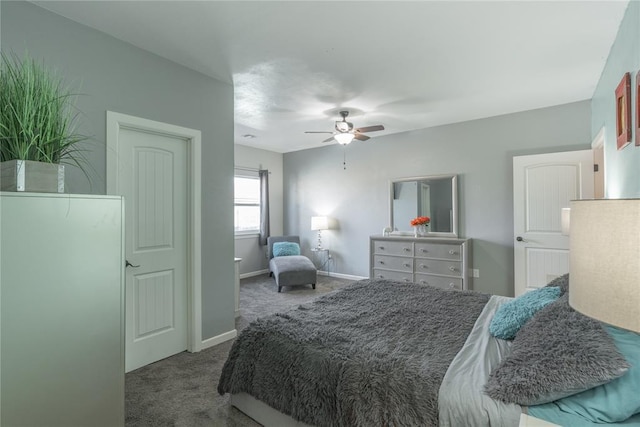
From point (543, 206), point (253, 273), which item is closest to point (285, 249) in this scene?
point (253, 273)

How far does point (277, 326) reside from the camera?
1897 millimetres

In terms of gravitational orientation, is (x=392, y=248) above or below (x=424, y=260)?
above

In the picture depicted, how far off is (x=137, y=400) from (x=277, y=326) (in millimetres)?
1186

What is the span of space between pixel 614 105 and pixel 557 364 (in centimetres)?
217

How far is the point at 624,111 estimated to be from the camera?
1841mm

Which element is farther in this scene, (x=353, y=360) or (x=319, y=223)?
(x=319, y=223)

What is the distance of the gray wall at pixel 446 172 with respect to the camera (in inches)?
155

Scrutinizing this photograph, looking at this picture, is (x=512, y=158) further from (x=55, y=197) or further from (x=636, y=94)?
(x=55, y=197)

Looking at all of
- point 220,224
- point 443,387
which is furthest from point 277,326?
point 220,224

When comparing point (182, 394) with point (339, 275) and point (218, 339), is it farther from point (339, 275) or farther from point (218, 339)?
point (339, 275)

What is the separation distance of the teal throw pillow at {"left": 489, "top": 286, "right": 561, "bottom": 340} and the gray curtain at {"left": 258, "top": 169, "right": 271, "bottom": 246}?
484 cm

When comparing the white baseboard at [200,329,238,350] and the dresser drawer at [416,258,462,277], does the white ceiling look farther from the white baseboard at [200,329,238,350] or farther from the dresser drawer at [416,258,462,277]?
the white baseboard at [200,329,238,350]

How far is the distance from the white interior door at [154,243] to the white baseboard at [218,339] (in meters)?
0.18

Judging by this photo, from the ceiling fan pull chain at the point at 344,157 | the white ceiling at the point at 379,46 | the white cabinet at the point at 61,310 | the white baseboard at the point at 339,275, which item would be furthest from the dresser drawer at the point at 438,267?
the white cabinet at the point at 61,310
